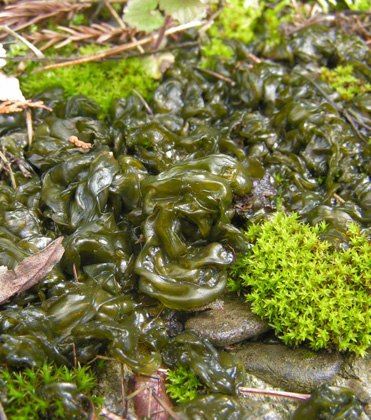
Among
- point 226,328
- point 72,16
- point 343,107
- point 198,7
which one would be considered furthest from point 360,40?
point 226,328

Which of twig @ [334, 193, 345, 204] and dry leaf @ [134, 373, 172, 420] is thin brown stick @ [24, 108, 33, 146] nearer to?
dry leaf @ [134, 373, 172, 420]

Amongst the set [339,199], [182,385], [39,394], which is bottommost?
[182,385]

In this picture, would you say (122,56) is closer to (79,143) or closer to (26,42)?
(26,42)

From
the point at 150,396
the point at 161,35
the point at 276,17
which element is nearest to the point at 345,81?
the point at 276,17

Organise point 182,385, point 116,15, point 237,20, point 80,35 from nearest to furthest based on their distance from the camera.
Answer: point 182,385 < point 80,35 < point 116,15 < point 237,20

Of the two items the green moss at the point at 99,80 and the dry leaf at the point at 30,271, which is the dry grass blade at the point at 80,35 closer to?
the green moss at the point at 99,80

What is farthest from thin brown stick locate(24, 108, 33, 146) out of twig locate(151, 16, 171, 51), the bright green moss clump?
the bright green moss clump
